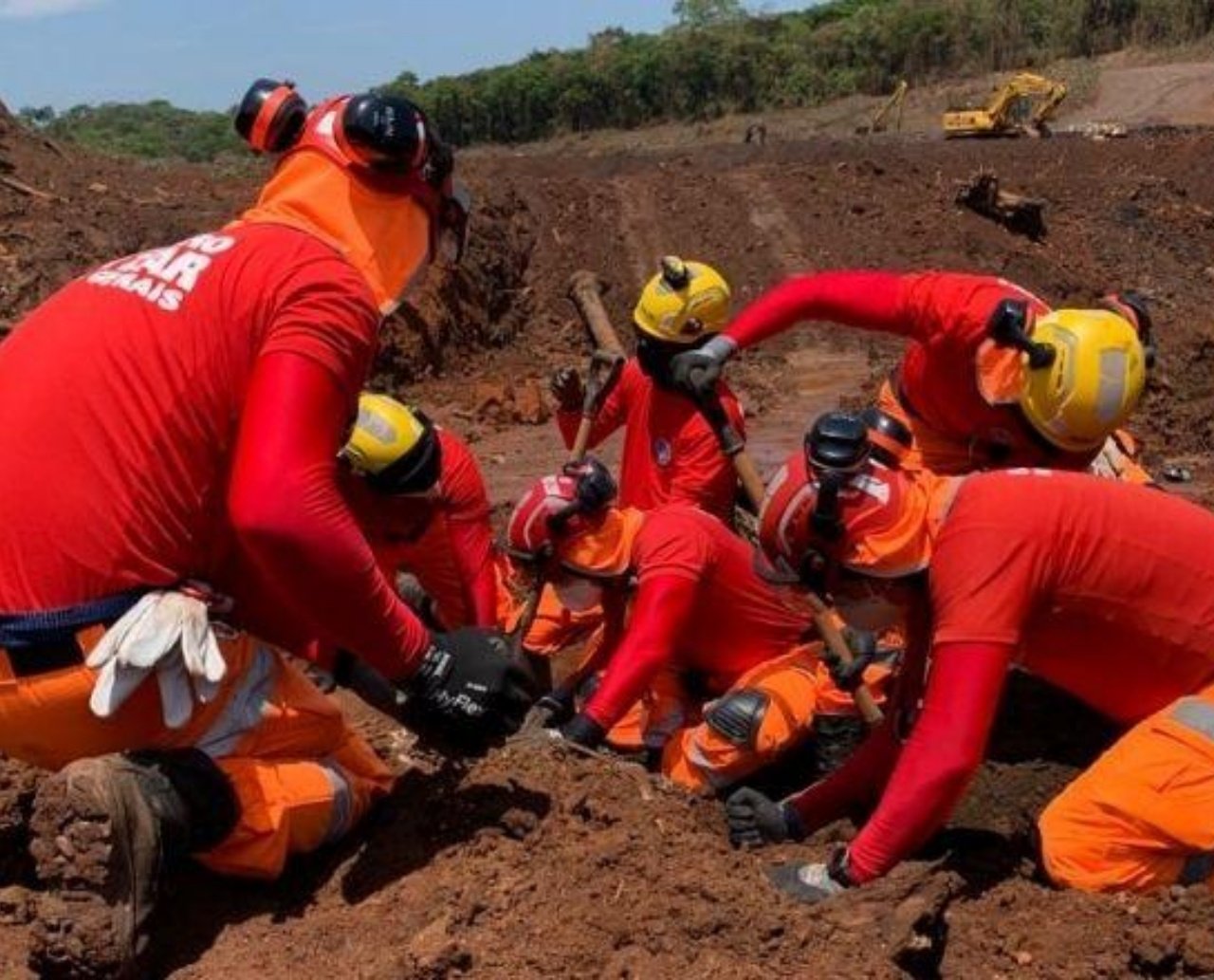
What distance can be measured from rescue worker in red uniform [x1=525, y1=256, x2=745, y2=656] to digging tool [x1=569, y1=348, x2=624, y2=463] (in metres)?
0.13

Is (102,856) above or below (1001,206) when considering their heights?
above

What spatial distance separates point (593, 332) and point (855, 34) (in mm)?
49687

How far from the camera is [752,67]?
53.2 m

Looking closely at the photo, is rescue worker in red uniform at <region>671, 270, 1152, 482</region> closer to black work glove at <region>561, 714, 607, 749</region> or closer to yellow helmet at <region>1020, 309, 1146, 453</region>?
yellow helmet at <region>1020, 309, 1146, 453</region>

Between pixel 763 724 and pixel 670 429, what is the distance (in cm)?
186

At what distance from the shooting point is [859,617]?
403 cm

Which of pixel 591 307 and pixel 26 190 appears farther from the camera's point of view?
pixel 26 190

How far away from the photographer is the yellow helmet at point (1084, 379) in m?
4.89

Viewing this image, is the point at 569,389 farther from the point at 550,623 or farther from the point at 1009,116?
the point at 1009,116

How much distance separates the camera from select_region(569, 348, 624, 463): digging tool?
6695 mm

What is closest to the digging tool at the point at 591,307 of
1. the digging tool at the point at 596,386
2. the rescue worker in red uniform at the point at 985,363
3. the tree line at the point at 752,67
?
the digging tool at the point at 596,386

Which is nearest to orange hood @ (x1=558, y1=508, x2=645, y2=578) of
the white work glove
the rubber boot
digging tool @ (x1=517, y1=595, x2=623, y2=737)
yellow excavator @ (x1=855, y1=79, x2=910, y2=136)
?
digging tool @ (x1=517, y1=595, x2=623, y2=737)

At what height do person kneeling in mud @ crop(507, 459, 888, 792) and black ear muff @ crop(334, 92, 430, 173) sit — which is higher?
black ear muff @ crop(334, 92, 430, 173)

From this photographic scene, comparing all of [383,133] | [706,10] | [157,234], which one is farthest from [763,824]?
[706,10]
